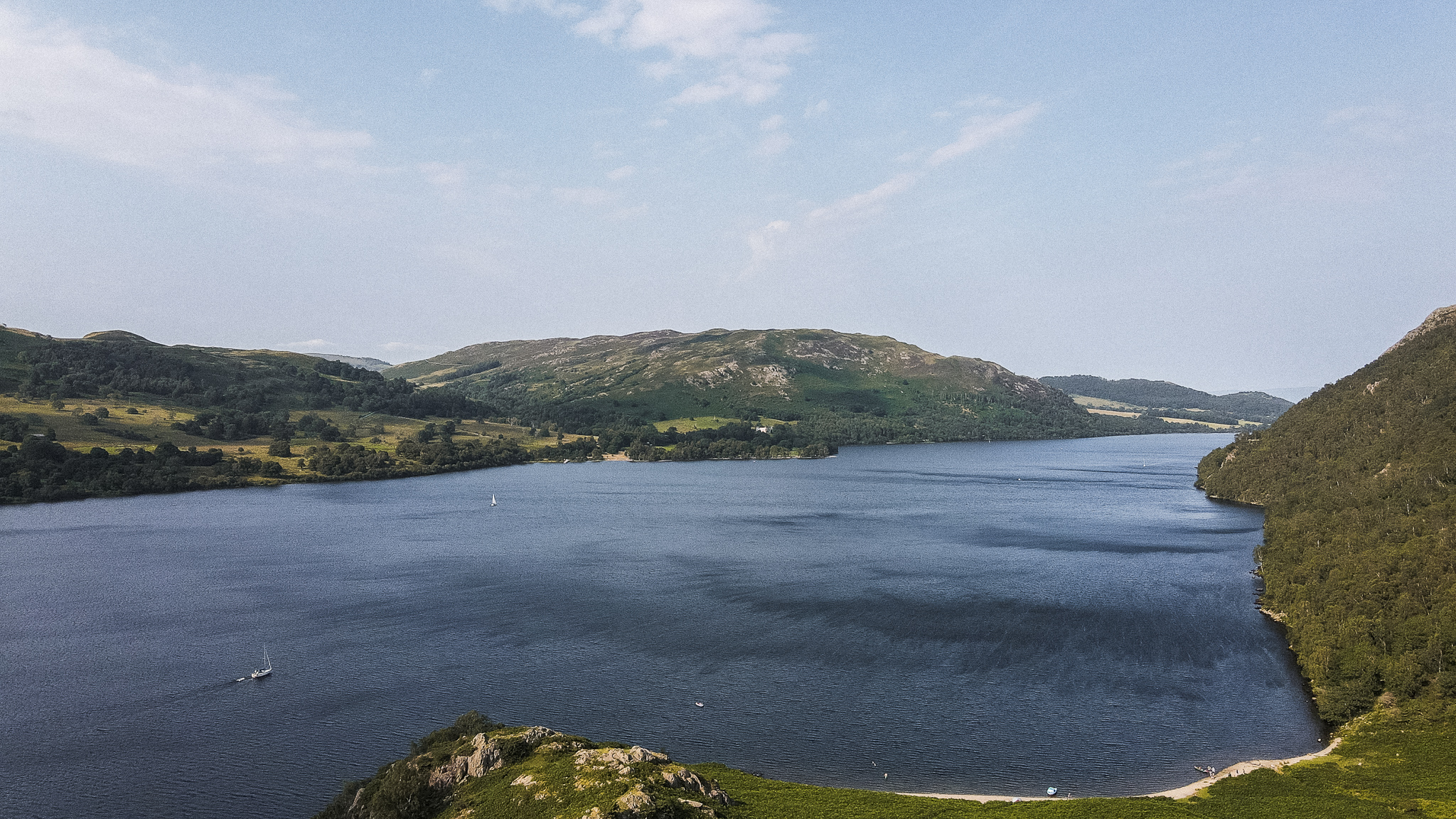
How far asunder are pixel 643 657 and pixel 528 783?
38620 mm

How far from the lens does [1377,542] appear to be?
79.1 m

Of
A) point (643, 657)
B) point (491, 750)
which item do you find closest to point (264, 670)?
point (643, 657)

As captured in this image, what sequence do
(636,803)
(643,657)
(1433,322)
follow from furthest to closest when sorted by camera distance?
(1433,322) → (643,657) → (636,803)

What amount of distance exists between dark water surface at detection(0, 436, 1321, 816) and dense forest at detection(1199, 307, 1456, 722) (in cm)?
534

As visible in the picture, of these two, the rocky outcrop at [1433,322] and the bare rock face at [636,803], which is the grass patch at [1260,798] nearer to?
the bare rock face at [636,803]

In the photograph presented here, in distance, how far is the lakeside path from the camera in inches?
1919

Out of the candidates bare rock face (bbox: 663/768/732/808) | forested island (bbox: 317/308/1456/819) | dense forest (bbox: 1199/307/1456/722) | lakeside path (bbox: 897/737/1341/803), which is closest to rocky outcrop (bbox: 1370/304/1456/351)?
dense forest (bbox: 1199/307/1456/722)

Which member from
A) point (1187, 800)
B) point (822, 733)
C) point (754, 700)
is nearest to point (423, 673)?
point (754, 700)

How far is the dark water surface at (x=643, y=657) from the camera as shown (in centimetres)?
5619

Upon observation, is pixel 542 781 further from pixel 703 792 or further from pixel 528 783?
pixel 703 792

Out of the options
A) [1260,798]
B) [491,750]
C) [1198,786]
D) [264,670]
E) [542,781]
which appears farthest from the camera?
[264,670]

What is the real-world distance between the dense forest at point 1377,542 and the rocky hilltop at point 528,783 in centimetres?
5613

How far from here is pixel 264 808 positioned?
50375 mm

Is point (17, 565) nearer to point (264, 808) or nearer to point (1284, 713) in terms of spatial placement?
point (264, 808)
